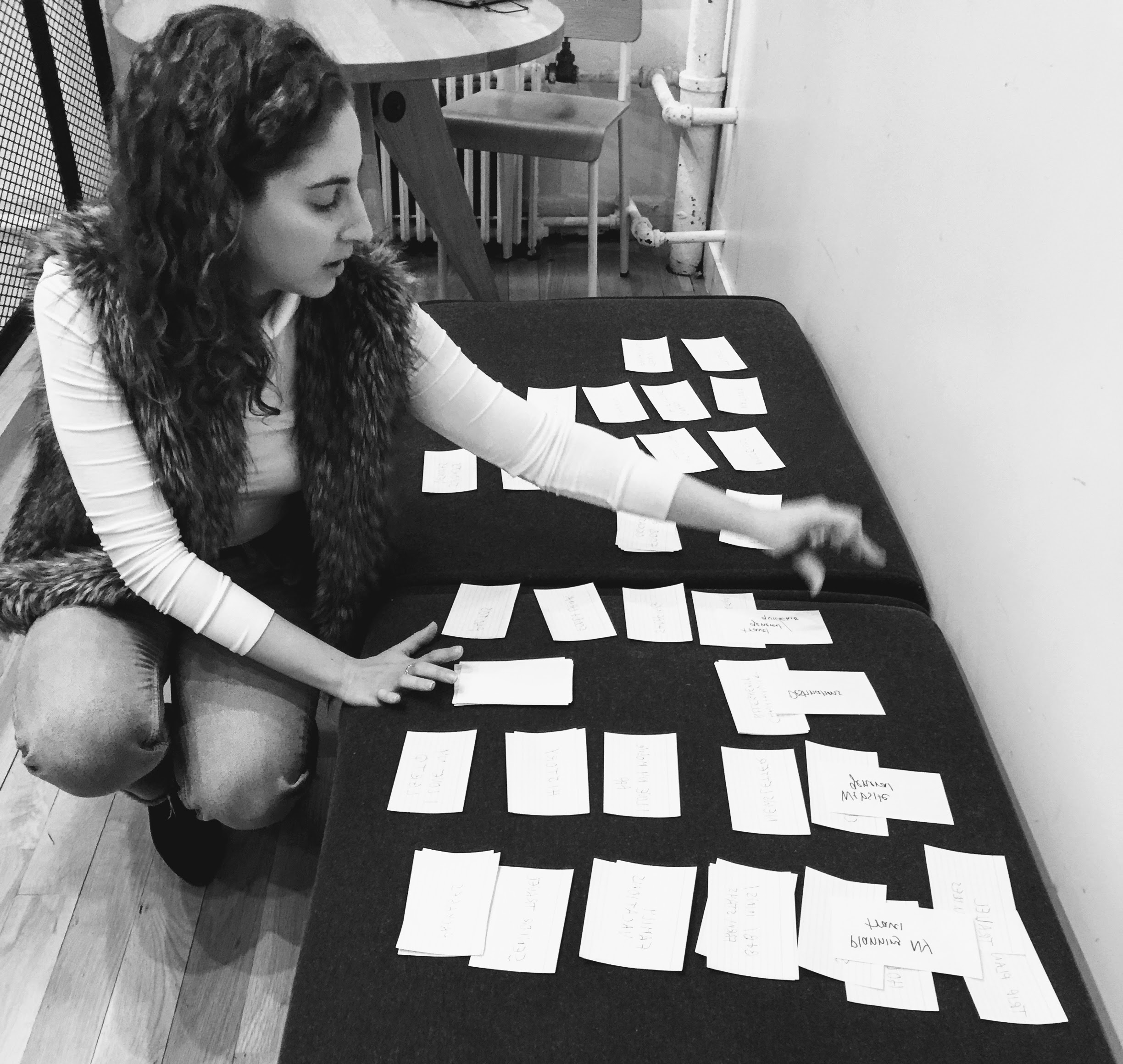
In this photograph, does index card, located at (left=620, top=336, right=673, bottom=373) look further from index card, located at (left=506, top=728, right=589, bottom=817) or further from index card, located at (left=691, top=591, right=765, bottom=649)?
index card, located at (left=506, top=728, right=589, bottom=817)

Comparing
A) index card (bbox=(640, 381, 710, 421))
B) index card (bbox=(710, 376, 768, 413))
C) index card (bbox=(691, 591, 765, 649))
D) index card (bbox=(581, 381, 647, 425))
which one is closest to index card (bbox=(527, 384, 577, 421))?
index card (bbox=(581, 381, 647, 425))

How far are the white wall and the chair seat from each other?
3.06 ft

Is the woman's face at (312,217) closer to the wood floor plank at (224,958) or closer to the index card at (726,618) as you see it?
the index card at (726,618)

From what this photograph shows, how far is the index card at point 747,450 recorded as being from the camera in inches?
61.0

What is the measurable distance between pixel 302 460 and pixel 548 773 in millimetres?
493

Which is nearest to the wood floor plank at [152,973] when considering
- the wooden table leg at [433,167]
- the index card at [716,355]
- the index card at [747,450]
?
the index card at [747,450]

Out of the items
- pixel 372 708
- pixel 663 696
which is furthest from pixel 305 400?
pixel 663 696

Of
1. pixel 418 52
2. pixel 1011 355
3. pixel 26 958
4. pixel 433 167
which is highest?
pixel 418 52

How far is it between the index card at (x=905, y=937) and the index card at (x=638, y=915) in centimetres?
14

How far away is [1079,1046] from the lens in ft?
2.82

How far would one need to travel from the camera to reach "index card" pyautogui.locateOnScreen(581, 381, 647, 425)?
1659 millimetres

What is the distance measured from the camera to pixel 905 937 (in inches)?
36.9

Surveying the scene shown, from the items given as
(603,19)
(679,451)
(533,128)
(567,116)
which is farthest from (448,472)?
(603,19)

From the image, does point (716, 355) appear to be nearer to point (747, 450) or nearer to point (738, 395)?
point (738, 395)
